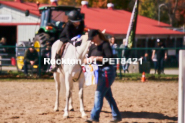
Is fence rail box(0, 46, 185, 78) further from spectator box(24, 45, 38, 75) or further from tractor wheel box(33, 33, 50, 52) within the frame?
tractor wheel box(33, 33, 50, 52)

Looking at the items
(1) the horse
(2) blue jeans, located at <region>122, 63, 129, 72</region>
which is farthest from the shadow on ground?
(2) blue jeans, located at <region>122, 63, 129, 72</region>

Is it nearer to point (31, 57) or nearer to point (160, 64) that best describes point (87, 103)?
point (31, 57)

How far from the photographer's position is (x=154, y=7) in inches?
2586

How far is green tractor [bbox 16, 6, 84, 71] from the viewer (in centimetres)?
1964

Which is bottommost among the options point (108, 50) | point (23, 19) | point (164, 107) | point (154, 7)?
point (164, 107)

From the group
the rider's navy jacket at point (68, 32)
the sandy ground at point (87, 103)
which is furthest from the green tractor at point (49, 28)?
the rider's navy jacket at point (68, 32)

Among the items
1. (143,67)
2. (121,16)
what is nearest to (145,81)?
(143,67)

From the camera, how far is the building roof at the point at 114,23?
3302 cm

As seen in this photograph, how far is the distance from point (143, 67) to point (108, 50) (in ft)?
38.6

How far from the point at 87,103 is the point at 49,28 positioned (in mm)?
8111

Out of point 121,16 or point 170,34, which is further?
point 121,16

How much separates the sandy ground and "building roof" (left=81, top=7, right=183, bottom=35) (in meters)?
15.4

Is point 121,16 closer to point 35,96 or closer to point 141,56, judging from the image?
point 141,56

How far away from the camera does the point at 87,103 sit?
12.1m
